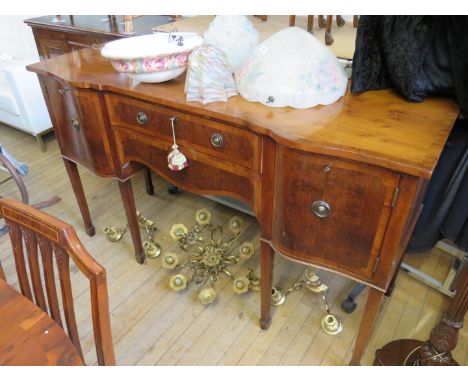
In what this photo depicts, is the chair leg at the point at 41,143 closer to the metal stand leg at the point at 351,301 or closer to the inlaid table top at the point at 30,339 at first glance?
the inlaid table top at the point at 30,339

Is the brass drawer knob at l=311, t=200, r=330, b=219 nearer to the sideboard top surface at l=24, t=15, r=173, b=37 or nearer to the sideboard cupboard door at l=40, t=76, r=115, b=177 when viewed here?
the sideboard cupboard door at l=40, t=76, r=115, b=177

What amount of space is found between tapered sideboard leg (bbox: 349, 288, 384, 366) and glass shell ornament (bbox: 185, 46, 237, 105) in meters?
0.68

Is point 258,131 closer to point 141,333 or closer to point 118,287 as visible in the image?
point 141,333

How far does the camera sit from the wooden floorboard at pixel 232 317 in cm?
134

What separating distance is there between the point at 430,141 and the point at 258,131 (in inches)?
15.0

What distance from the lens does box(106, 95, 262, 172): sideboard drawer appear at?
3.26ft

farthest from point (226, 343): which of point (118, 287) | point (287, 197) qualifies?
point (287, 197)

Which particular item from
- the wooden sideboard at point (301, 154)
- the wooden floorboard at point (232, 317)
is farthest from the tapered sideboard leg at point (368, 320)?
the wooden floorboard at point (232, 317)

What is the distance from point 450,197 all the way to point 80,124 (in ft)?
4.15

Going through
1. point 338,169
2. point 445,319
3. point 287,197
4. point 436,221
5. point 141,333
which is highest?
point 338,169

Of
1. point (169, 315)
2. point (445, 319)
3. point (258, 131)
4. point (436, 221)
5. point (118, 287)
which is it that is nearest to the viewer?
point (258, 131)

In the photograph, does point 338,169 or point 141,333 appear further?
point 141,333

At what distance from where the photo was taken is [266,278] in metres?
1.25

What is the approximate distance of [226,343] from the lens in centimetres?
138
